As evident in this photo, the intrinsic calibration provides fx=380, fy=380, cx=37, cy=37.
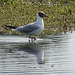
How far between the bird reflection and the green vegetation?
3482 mm

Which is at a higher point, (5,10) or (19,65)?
(19,65)

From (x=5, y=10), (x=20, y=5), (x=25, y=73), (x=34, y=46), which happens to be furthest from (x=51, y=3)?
(x=25, y=73)

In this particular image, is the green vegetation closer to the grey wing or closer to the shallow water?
the grey wing

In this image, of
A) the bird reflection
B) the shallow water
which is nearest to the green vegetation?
the shallow water

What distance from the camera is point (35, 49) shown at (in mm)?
11109

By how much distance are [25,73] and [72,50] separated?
3416 mm

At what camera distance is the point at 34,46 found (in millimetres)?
11805

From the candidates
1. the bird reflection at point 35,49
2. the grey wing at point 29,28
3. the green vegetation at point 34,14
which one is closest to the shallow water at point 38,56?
the bird reflection at point 35,49

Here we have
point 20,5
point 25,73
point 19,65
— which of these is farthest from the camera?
point 20,5

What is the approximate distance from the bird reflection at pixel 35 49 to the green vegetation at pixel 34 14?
137 inches

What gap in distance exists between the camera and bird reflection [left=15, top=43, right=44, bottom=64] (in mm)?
9545

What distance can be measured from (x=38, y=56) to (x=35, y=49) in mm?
1299

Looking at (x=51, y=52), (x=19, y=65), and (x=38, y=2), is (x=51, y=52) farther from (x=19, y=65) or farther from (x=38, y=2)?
(x=38, y=2)

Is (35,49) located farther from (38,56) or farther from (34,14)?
(34,14)
